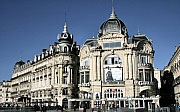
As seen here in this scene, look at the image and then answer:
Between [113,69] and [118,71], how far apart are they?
139cm

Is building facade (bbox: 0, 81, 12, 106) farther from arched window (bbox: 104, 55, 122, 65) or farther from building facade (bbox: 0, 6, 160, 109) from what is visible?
arched window (bbox: 104, 55, 122, 65)

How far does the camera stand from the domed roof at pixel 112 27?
233ft

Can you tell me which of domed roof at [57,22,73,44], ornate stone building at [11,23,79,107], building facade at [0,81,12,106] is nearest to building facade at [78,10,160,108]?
ornate stone building at [11,23,79,107]

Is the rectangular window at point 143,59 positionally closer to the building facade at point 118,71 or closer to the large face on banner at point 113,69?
the building facade at point 118,71

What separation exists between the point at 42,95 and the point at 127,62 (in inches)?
1327

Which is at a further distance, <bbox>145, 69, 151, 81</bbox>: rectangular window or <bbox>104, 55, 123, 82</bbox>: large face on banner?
<bbox>104, 55, 123, 82</bbox>: large face on banner

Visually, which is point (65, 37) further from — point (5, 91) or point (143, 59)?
point (5, 91)

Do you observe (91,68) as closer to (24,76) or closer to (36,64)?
(36,64)

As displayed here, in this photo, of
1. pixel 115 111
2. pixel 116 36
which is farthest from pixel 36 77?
pixel 115 111

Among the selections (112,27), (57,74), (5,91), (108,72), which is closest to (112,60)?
(108,72)

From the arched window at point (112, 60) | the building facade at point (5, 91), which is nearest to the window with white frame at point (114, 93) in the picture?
the arched window at point (112, 60)

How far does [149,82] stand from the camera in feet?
217

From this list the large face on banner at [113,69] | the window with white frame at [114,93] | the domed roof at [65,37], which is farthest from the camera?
the domed roof at [65,37]

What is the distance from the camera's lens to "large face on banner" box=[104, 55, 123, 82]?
67.7 m
